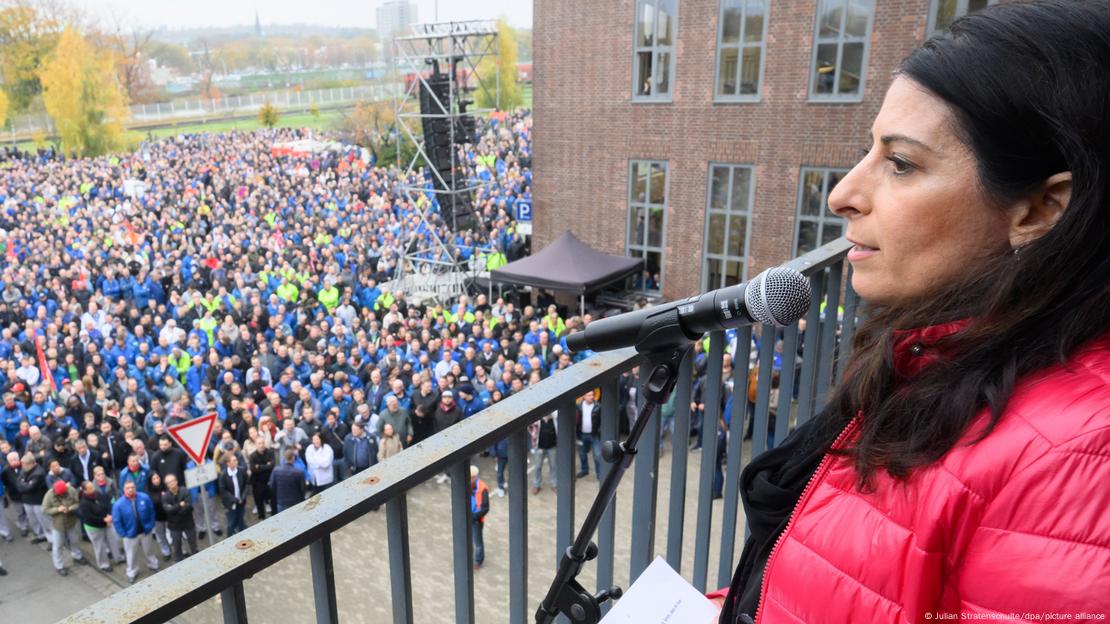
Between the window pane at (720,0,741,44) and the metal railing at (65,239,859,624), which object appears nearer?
the metal railing at (65,239,859,624)

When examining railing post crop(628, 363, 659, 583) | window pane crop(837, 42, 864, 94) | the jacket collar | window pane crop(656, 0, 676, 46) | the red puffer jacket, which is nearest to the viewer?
the red puffer jacket

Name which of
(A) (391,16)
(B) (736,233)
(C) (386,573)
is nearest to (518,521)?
(C) (386,573)

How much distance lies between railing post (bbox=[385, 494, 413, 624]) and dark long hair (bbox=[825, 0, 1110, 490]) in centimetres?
68

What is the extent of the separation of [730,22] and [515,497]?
632 inches

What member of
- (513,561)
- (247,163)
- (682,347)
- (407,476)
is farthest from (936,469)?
(247,163)

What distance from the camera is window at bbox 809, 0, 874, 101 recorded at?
14.3 metres

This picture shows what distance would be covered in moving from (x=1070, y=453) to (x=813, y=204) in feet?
51.8

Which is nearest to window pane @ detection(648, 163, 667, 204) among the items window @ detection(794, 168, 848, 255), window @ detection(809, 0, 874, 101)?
window @ detection(794, 168, 848, 255)

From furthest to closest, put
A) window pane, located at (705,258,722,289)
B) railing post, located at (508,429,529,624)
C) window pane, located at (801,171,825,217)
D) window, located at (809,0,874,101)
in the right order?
1. window pane, located at (705,258,722,289)
2. window pane, located at (801,171,825,217)
3. window, located at (809,0,874,101)
4. railing post, located at (508,429,529,624)

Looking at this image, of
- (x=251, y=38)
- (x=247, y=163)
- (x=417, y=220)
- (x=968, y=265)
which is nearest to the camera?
(x=968, y=265)

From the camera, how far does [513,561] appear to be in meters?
1.44

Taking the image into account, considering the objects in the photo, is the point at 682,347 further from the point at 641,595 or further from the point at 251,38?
the point at 251,38

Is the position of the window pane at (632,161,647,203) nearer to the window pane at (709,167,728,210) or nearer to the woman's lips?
the window pane at (709,167,728,210)

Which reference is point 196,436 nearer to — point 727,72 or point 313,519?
point 313,519
